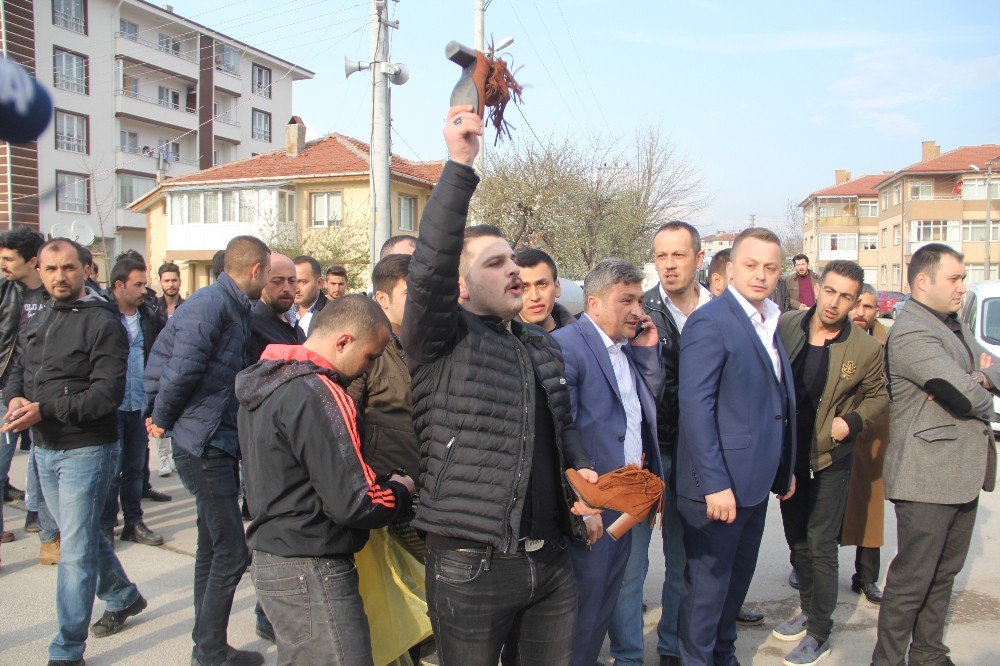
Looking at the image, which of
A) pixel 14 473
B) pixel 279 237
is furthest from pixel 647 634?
pixel 279 237

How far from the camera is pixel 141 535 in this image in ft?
19.5

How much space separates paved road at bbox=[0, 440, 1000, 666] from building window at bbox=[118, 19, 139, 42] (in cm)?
4443

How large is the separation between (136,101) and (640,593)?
4739cm

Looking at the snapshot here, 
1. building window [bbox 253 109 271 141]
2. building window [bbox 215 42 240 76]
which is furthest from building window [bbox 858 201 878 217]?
building window [bbox 215 42 240 76]

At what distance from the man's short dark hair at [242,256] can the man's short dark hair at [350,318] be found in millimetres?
1527

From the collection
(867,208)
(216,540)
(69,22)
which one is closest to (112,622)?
(216,540)

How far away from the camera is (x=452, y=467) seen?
90.5 inches

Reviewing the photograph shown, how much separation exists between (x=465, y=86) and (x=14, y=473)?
26.7 ft

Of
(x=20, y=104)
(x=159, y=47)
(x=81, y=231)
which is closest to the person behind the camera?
(x=20, y=104)

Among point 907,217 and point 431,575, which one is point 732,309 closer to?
point 431,575

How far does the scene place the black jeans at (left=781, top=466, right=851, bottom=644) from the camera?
13.5 feet

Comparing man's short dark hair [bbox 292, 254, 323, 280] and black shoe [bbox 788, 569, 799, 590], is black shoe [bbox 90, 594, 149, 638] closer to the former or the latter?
man's short dark hair [bbox 292, 254, 323, 280]

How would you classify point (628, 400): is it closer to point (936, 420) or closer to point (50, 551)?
point (936, 420)

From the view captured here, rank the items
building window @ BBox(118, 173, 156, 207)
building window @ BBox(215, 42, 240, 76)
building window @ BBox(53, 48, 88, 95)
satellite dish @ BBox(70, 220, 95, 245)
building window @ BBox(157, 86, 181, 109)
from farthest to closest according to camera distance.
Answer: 1. building window @ BBox(215, 42, 240, 76)
2. building window @ BBox(157, 86, 181, 109)
3. building window @ BBox(118, 173, 156, 207)
4. building window @ BBox(53, 48, 88, 95)
5. satellite dish @ BBox(70, 220, 95, 245)
